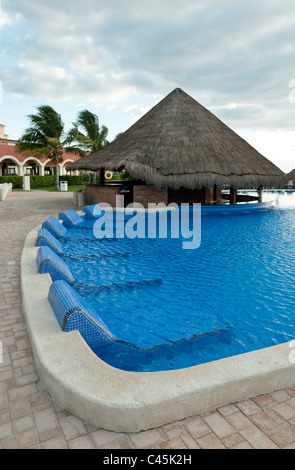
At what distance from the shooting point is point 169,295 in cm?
542

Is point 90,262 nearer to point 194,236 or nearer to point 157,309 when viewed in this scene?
point 157,309

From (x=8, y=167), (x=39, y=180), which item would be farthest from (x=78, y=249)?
(x=8, y=167)

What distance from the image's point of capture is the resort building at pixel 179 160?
15.1m

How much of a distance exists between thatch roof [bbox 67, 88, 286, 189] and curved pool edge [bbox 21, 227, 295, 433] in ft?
40.0

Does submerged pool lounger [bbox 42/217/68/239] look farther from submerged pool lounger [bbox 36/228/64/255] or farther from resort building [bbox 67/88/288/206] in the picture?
resort building [bbox 67/88/288/206]

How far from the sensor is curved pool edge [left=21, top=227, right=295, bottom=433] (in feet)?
7.31

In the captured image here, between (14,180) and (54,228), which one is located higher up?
(14,180)

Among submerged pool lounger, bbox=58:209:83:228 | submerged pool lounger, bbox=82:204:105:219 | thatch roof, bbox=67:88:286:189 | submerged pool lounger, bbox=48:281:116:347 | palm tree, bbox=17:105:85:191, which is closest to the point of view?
submerged pool lounger, bbox=48:281:116:347

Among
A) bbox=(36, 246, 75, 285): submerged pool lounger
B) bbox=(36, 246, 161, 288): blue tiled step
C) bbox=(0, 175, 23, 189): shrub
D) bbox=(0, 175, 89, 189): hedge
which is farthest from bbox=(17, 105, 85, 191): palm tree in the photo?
bbox=(36, 246, 75, 285): submerged pool lounger

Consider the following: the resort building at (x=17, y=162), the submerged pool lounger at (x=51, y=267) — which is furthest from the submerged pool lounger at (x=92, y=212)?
the resort building at (x=17, y=162)
